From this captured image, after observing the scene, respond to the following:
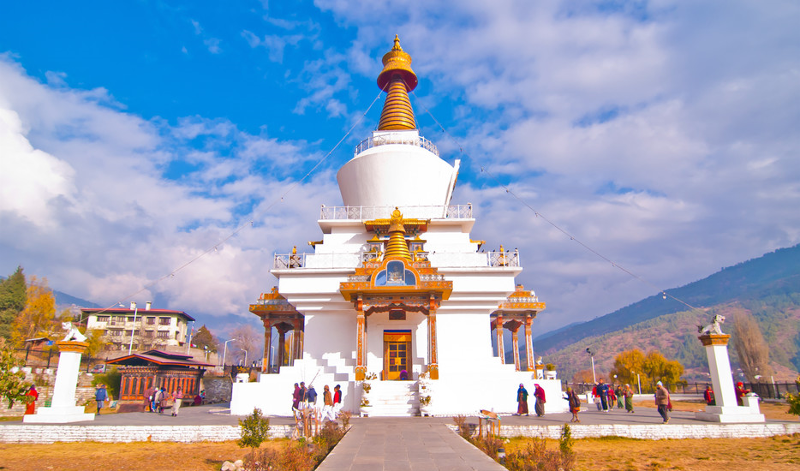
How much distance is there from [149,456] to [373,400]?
7.28 metres

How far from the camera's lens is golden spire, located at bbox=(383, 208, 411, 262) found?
66.9 feet

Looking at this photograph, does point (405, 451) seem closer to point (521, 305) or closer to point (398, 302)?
point (398, 302)

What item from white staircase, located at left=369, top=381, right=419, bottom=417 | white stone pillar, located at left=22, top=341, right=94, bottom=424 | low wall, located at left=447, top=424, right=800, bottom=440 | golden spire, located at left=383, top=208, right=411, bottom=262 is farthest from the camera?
golden spire, located at left=383, top=208, right=411, bottom=262

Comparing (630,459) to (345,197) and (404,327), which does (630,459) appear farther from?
(345,197)

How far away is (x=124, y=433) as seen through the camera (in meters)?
12.4

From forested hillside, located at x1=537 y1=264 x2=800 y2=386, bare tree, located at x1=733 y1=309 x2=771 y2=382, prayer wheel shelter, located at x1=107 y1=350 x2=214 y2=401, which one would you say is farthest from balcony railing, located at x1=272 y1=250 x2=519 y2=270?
forested hillside, located at x1=537 y1=264 x2=800 y2=386

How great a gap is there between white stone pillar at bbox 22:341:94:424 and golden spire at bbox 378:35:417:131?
59.6ft

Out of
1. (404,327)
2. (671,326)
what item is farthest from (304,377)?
(671,326)

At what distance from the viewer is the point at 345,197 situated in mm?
25641

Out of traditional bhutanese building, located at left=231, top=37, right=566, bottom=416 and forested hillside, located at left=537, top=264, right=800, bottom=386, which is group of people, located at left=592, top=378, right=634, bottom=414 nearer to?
traditional bhutanese building, located at left=231, top=37, right=566, bottom=416

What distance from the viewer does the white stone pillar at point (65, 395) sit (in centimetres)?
1411

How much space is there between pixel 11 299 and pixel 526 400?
4926cm

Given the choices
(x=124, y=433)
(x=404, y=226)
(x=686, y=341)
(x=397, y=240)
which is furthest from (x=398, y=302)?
(x=686, y=341)

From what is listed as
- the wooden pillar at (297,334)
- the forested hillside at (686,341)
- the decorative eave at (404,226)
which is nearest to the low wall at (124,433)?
the wooden pillar at (297,334)
